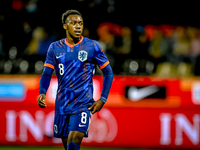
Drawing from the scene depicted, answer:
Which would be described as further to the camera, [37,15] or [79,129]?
[37,15]

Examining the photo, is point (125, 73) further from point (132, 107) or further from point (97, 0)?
point (97, 0)

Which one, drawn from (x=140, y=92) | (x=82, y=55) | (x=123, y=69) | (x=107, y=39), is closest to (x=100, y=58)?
(x=82, y=55)

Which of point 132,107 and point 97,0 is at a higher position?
point 97,0

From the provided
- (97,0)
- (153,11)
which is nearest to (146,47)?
(153,11)

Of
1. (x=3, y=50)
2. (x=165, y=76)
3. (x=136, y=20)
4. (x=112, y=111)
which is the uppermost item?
(x=136, y=20)

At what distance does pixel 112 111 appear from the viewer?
25.3 ft

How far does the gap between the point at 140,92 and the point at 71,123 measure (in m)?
4.17

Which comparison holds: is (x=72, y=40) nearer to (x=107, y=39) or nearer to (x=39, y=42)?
(x=107, y=39)

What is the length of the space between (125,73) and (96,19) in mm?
1692

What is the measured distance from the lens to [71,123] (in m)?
3.64

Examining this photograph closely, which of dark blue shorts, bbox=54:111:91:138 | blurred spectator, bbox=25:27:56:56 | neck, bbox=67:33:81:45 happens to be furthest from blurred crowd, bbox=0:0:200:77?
dark blue shorts, bbox=54:111:91:138

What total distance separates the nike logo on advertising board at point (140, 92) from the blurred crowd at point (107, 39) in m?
0.45

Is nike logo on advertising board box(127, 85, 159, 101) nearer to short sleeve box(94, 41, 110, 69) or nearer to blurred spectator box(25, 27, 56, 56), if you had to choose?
blurred spectator box(25, 27, 56, 56)

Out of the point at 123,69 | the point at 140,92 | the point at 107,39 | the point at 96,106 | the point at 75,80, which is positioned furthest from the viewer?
the point at 107,39
